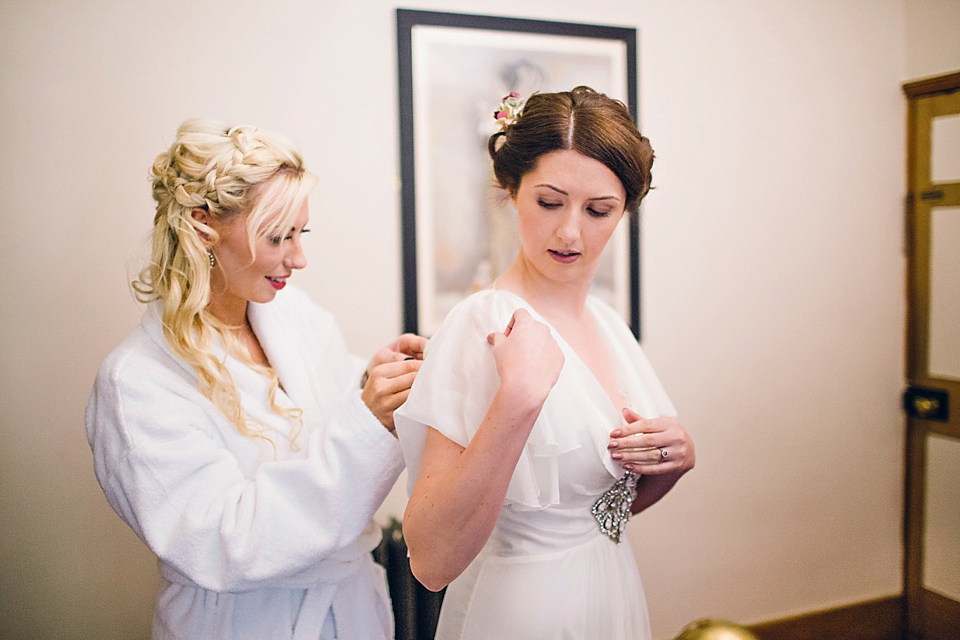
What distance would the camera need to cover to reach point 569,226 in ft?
3.72

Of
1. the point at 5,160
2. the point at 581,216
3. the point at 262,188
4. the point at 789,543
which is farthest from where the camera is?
the point at 789,543

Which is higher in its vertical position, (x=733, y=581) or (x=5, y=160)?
(x=5, y=160)

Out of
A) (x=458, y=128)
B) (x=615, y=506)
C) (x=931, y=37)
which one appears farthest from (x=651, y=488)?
(x=931, y=37)

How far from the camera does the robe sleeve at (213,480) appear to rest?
47.1 inches

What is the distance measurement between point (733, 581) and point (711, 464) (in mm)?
455

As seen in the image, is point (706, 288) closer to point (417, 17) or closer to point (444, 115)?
point (444, 115)

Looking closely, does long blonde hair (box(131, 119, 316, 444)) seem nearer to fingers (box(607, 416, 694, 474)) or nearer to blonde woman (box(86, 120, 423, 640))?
blonde woman (box(86, 120, 423, 640))

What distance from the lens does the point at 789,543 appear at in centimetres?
263

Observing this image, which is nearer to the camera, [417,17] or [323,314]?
[323,314]

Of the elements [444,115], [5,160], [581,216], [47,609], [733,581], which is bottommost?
[733,581]

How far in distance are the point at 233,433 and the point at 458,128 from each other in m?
1.17

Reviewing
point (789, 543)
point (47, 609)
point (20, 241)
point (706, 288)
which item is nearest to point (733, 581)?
point (789, 543)

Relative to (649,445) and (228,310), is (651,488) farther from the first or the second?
(228,310)

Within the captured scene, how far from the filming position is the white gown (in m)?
1.08
